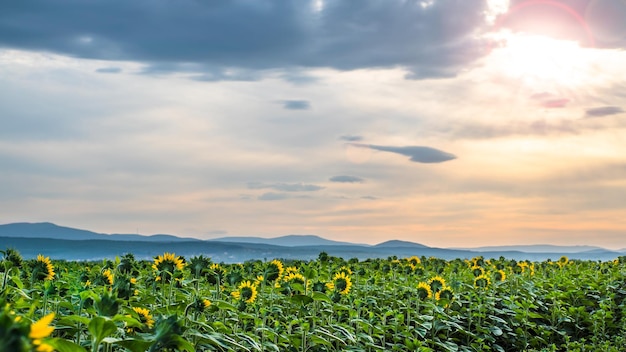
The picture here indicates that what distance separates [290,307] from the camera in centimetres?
754

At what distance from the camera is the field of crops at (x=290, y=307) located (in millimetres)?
3768

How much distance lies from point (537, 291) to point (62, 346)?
10635 millimetres

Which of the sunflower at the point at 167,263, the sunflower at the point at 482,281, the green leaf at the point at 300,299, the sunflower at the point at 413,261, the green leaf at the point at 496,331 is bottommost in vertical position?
the green leaf at the point at 496,331

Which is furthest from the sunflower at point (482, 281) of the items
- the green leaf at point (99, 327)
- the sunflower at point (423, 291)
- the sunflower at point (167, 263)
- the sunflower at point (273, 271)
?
the green leaf at point (99, 327)

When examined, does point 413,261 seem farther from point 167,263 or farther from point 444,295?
point 167,263

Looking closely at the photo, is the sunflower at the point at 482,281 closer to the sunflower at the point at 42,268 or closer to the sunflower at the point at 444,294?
the sunflower at the point at 444,294

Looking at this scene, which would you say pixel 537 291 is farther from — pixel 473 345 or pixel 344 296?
pixel 344 296

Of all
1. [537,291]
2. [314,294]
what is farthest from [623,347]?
[314,294]

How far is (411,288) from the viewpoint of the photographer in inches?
372

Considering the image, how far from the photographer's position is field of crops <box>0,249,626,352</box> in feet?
12.4

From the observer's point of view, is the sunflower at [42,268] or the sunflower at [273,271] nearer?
the sunflower at [42,268]

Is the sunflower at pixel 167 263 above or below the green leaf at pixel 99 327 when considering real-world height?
above

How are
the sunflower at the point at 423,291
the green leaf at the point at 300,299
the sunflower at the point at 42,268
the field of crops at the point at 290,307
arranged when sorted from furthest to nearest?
the sunflower at the point at 423,291 < the green leaf at the point at 300,299 < the sunflower at the point at 42,268 < the field of crops at the point at 290,307

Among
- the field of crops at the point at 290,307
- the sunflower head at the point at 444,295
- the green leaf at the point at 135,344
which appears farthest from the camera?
the sunflower head at the point at 444,295
